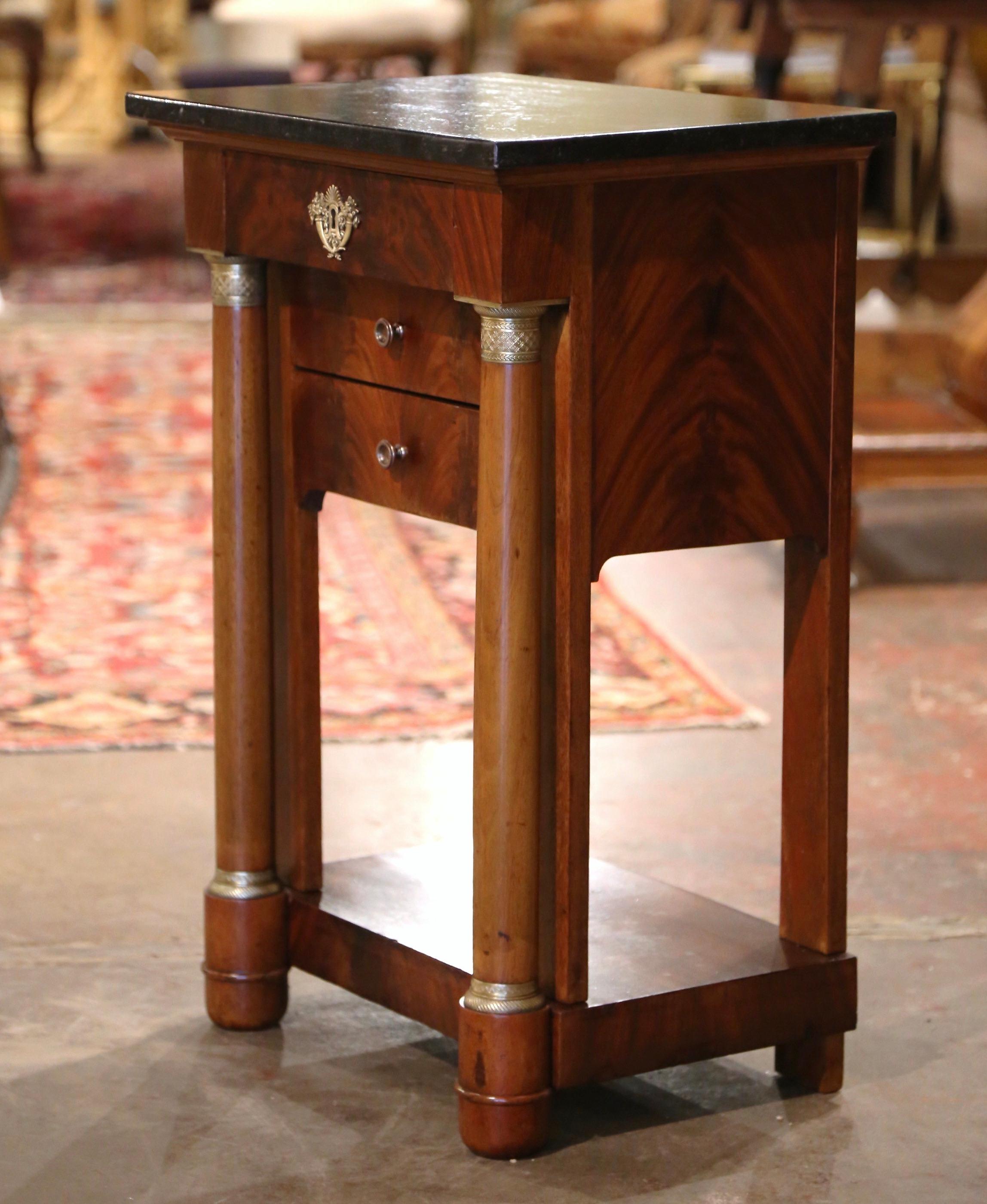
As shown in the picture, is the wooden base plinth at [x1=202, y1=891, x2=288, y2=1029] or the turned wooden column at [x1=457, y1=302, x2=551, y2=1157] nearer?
the turned wooden column at [x1=457, y1=302, x2=551, y2=1157]

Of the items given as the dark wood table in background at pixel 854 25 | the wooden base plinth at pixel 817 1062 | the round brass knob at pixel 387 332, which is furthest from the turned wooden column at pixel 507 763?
the dark wood table in background at pixel 854 25

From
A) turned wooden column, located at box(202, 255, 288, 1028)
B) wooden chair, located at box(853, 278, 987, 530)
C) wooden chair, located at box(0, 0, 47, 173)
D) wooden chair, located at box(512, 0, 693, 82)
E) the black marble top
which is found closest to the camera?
the black marble top

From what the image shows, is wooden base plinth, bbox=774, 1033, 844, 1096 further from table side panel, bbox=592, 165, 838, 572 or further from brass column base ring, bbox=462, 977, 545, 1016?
table side panel, bbox=592, 165, 838, 572

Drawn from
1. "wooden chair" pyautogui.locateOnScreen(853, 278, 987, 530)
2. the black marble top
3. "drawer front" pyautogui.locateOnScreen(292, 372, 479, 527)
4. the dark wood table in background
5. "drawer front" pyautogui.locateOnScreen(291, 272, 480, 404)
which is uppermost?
the dark wood table in background

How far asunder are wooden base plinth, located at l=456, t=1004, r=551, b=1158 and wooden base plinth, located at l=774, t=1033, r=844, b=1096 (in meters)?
0.31

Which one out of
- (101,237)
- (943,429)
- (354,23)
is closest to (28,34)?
(101,237)

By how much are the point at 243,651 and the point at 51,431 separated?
361cm

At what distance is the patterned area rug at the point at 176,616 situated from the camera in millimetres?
3576

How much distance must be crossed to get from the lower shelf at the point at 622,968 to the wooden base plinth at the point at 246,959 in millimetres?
22

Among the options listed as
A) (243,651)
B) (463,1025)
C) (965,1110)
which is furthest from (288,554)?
(965,1110)

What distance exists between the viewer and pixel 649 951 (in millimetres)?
2225

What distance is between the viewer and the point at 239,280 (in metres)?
2.27

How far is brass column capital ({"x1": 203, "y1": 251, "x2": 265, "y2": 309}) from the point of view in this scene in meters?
2.27

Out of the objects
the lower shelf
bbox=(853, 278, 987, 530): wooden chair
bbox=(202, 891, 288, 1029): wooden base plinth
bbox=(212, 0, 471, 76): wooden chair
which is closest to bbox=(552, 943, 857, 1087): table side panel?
the lower shelf
